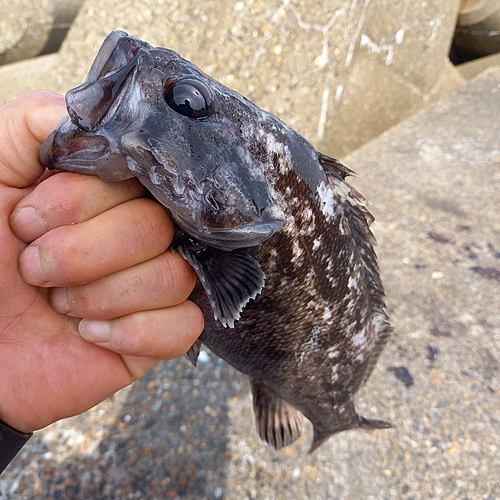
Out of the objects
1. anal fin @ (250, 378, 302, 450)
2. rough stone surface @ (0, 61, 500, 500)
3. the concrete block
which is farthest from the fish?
the concrete block

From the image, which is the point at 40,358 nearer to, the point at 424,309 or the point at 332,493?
the point at 332,493

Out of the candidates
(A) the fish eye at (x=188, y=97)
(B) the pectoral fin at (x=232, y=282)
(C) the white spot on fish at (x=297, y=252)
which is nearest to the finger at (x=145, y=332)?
(B) the pectoral fin at (x=232, y=282)

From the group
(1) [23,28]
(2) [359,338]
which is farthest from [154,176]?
(1) [23,28]

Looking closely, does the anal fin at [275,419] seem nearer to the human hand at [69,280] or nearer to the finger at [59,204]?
the human hand at [69,280]

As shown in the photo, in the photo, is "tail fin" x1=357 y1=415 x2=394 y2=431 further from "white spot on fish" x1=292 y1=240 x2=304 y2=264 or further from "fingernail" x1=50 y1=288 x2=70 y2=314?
"fingernail" x1=50 y1=288 x2=70 y2=314

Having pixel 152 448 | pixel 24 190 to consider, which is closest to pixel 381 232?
pixel 152 448

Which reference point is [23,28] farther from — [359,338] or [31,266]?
[359,338]
